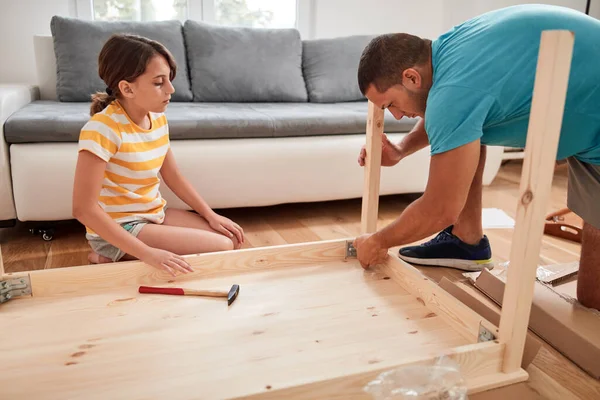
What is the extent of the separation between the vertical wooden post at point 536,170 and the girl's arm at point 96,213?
0.79 metres

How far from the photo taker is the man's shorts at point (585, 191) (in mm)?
1278

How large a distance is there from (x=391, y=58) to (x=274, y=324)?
0.66m

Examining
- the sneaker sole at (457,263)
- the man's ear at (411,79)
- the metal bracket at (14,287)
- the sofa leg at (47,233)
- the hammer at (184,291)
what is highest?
the man's ear at (411,79)

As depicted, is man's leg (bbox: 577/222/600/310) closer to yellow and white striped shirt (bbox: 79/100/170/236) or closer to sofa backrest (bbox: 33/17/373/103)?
yellow and white striped shirt (bbox: 79/100/170/236)

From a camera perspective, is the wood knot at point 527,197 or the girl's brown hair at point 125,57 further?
the girl's brown hair at point 125,57

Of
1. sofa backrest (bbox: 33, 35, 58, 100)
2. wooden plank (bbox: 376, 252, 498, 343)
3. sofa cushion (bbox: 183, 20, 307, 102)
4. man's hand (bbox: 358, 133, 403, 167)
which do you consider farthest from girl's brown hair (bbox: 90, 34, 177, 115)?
sofa backrest (bbox: 33, 35, 58, 100)

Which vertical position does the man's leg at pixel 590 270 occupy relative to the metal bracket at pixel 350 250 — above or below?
above

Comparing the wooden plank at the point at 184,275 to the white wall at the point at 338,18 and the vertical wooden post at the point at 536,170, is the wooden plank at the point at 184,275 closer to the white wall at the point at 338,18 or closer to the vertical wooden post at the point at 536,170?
the vertical wooden post at the point at 536,170

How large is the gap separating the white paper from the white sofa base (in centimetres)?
31

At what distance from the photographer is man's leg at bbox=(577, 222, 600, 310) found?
1276 mm

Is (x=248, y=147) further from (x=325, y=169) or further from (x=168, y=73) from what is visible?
(x=168, y=73)

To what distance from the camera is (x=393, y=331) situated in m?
1.16

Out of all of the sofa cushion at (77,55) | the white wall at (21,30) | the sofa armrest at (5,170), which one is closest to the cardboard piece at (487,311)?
the sofa armrest at (5,170)

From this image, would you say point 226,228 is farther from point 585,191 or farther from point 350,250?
point 585,191
